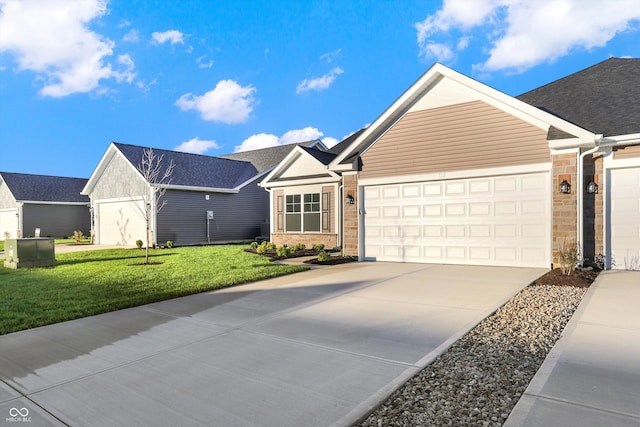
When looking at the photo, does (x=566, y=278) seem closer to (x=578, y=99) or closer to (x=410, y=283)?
(x=410, y=283)

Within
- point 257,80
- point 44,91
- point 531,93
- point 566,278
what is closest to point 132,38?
point 257,80

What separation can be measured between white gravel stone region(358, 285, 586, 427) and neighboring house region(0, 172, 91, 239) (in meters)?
33.3

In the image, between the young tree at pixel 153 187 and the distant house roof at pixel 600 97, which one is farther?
the young tree at pixel 153 187

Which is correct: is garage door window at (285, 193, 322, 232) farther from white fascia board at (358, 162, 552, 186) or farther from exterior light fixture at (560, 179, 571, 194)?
exterior light fixture at (560, 179, 571, 194)

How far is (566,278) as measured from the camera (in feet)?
25.3

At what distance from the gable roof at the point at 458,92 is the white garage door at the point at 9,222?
28984mm

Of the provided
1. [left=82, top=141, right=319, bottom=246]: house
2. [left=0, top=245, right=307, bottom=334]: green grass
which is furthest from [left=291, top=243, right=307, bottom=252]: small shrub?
[left=82, top=141, right=319, bottom=246]: house

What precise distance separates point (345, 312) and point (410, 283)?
8.63 ft

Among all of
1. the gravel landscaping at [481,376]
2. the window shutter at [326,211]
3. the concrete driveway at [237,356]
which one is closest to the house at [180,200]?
the window shutter at [326,211]

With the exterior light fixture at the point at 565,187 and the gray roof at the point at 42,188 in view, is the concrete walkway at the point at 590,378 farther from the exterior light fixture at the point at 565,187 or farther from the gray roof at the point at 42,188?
the gray roof at the point at 42,188

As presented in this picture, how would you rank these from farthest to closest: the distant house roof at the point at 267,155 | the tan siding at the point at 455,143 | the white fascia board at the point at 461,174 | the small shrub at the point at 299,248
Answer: the distant house roof at the point at 267,155 → the small shrub at the point at 299,248 → the tan siding at the point at 455,143 → the white fascia board at the point at 461,174

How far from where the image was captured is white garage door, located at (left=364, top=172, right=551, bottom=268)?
30.4 ft

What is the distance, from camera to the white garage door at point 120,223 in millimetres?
19453

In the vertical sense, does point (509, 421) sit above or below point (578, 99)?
below
